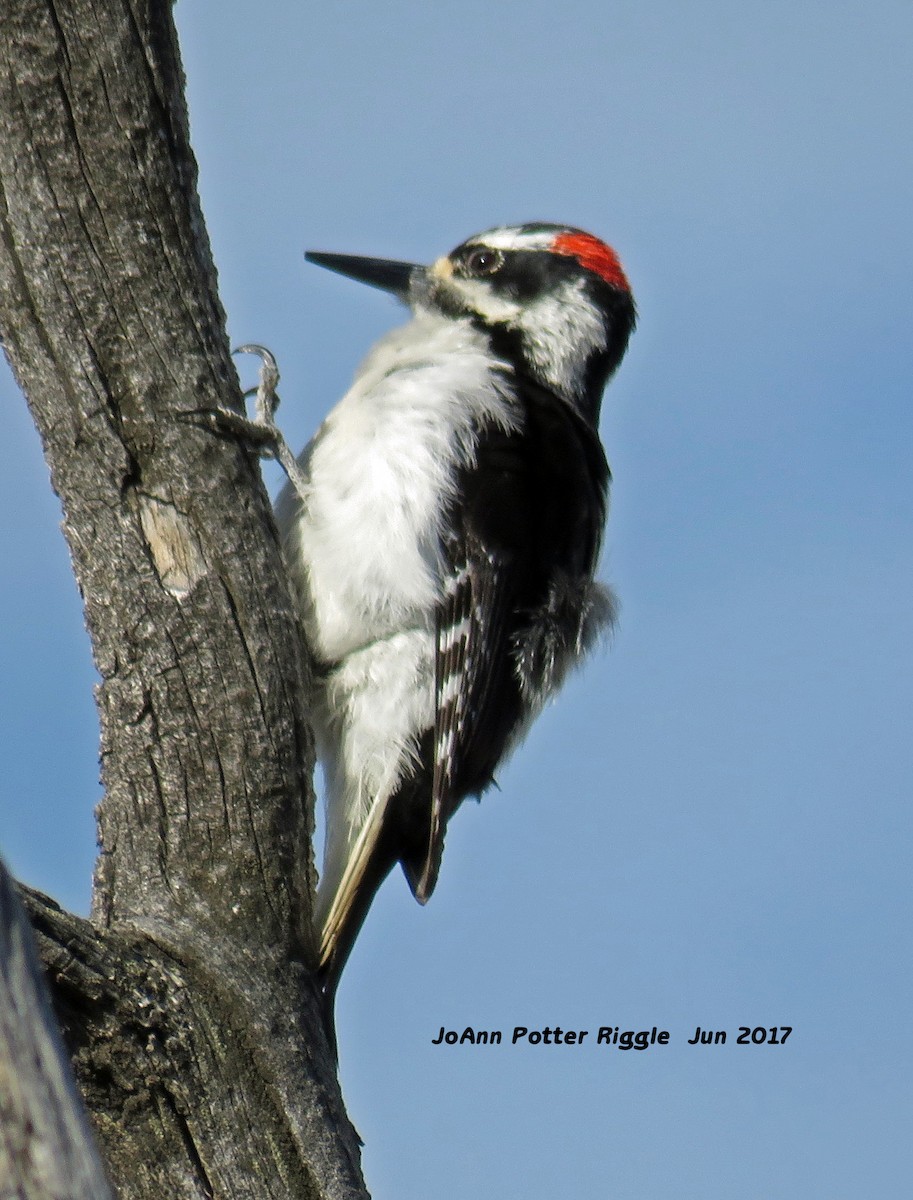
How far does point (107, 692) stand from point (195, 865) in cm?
42

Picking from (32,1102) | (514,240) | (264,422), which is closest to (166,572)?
(264,422)

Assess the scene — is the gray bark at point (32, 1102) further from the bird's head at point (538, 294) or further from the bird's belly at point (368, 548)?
the bird's head at point (538, 294)

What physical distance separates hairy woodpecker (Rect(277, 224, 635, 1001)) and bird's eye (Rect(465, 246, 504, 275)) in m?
0.53

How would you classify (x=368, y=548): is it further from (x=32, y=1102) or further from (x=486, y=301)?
(x=32, y=1102)

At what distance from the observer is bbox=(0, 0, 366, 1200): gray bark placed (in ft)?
10.6

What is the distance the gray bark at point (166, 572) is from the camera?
3227mm

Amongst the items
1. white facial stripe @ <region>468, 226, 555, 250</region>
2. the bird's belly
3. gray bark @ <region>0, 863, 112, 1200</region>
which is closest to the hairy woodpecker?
the bird's belly

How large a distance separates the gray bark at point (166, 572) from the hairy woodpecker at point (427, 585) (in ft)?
1.31

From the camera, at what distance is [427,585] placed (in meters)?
4.04

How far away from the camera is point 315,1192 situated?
125 inches

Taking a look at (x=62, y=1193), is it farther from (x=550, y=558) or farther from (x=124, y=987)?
(x=550, y=558)

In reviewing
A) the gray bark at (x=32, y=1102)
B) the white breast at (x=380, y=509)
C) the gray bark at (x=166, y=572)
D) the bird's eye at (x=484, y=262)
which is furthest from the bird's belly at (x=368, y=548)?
the gray bark at (x=32, y=1102)

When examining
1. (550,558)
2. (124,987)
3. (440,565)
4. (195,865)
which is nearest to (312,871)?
(195,865)

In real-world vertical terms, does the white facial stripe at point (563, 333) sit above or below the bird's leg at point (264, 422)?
above
